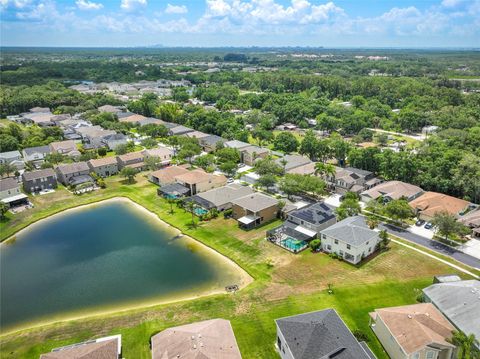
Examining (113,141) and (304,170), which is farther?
(113,141)

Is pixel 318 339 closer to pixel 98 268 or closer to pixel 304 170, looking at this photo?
pixel 98 268

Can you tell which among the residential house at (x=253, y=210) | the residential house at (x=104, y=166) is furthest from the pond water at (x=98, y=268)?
the residential house at (x=104, y=166)

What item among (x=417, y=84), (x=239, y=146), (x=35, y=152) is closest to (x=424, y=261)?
(x=239, y=146)

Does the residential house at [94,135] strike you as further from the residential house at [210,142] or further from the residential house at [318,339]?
the residential house at [318,339]

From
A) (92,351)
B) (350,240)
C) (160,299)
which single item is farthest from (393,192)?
(92,351)

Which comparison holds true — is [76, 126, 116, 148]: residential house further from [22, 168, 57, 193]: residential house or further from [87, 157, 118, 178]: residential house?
[22, 168, 57, 193]: residential house

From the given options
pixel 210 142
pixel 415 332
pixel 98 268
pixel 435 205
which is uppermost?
pixel 415 332

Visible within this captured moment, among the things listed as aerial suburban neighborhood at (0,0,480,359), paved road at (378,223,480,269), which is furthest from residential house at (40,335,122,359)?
paved road at (378,223,480,269)

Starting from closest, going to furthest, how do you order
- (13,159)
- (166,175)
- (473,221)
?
(473,221) < (166,175) < (13,159)

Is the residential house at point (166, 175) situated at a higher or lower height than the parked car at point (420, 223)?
higher
